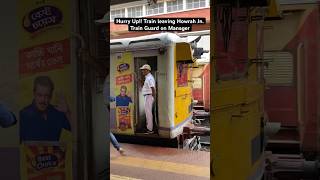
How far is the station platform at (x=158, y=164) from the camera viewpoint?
21.0 ft

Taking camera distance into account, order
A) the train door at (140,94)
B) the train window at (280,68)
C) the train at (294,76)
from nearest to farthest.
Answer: the train at (294,76) → the train window at (280,68) → the train door at (140,94)

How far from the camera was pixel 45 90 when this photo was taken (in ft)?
8.89

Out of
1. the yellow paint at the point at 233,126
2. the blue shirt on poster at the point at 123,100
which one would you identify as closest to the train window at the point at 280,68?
the yellow paint at the point at 233,126

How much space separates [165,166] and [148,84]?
8.13 ft

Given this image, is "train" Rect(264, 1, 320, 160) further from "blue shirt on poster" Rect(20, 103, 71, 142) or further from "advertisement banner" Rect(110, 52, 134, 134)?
"blue shirt on poster" Rect(20, 103, 71, 142)

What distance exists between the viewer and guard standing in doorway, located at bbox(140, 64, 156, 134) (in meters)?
9.10

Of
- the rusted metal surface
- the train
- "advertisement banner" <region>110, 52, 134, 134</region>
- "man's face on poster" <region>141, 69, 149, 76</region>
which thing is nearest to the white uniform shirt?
"man's face on poster" <region>141, 69, 149, 76</region>

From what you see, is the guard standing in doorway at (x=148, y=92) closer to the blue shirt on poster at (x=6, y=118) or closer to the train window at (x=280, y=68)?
the train window at (x=280, y=68)

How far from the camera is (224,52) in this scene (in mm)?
3445

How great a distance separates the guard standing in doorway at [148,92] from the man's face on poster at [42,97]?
634 cm

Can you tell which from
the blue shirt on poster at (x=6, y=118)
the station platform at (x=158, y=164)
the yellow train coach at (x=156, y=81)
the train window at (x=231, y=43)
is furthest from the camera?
the yellow train coach at (x=156, y=81)

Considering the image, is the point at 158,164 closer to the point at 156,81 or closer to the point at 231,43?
the point at 156,81

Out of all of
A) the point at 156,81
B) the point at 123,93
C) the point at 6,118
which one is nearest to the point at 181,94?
the point at 156,81

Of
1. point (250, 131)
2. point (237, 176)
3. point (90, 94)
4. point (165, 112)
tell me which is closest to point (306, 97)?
point (250, 131)
